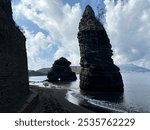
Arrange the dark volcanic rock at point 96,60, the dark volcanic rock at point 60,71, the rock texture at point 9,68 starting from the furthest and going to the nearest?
the dark volcanic rock at point 60,71 < the dark volcanic rock at point 96,60 < the rock texture at point 9,68

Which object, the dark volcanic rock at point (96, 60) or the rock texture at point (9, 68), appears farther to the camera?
the dark volcanic rock at point (96, 60)

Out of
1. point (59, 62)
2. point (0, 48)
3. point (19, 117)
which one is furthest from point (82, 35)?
point (19, 117)

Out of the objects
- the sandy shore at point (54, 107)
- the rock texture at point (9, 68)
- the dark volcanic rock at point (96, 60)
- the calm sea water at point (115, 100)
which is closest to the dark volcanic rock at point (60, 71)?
the dark volcanic rock at point (96, 60)

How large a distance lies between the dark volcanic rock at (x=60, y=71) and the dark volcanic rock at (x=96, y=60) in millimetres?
42632

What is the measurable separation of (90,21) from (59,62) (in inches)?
1811

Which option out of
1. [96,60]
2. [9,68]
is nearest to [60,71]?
[96,60]

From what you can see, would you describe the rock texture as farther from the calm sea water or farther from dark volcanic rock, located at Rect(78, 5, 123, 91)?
dark volcanic rock, located at Rect(78, 5, 123, 91)

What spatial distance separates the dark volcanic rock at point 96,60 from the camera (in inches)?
2454

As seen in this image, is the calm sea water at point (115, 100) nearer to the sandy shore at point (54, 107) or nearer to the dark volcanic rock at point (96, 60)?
the sandy shore at point (54, 107)

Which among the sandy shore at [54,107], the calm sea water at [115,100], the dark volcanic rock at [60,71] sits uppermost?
the dark volcanic rock at [60,71]

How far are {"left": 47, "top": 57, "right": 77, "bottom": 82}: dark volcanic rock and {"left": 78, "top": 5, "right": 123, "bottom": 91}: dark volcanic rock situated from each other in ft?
140

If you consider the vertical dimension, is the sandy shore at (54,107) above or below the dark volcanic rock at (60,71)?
below

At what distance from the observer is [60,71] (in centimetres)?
11056

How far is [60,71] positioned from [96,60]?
158ft
